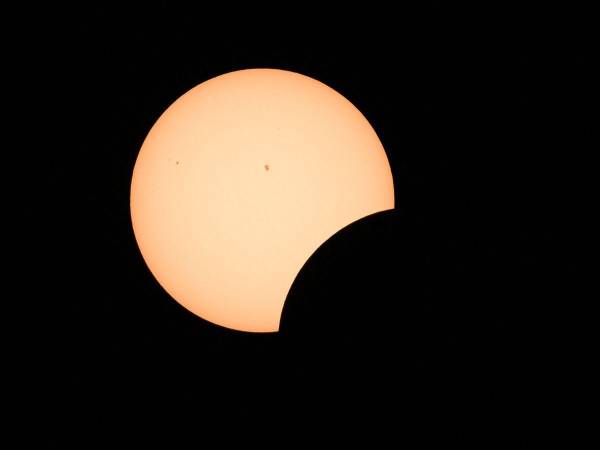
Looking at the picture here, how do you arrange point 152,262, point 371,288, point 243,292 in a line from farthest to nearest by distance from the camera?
1. point 152,262
2. point 243,292
3. point 371,288

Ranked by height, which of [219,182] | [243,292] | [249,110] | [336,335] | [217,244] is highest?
[249,110]

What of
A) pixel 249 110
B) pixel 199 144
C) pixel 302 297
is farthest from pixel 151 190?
pixel 302 297

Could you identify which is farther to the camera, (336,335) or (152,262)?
(152,262)

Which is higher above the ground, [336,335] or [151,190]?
[151,190]

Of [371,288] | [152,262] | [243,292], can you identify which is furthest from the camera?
[152,262]

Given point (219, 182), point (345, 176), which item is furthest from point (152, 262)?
point (345, 176)

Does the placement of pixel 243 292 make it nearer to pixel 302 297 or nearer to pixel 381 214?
pixel 302 297
